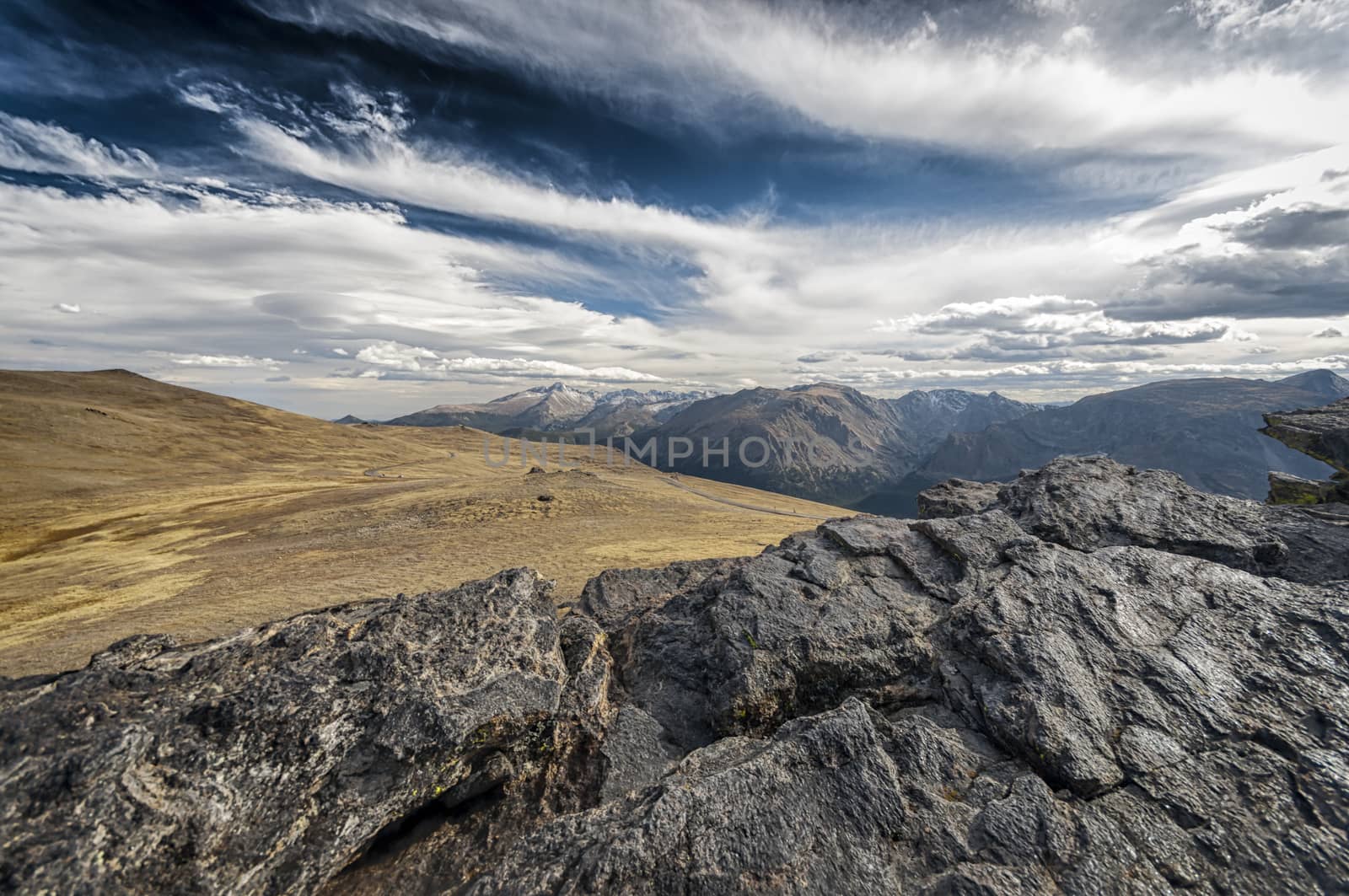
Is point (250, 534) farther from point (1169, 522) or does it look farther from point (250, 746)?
point (1169, 522)

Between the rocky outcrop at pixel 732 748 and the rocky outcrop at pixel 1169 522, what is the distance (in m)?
3.62

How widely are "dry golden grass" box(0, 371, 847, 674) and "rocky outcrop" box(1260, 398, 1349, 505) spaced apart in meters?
32.0

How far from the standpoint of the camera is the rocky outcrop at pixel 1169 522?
50.4ft

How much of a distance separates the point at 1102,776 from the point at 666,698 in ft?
29.0

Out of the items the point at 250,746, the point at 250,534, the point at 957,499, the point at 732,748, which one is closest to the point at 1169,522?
the point at 957,499

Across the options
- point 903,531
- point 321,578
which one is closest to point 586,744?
point 903,531

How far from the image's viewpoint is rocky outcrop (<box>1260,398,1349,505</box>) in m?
21.2

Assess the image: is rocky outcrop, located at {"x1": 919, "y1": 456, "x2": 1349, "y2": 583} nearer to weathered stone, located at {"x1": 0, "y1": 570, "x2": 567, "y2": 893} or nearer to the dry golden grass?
weathered stone, located at {"x1": 0, "y1": 570, "x2": 567, "y2": 893}

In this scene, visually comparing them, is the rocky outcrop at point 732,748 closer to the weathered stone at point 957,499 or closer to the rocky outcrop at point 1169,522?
the rocky outcrop at point 1169,522

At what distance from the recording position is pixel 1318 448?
72.7 feet

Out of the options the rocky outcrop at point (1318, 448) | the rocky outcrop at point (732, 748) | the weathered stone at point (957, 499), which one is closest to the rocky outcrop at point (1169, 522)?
the rocky outcrop at point (732, 748)

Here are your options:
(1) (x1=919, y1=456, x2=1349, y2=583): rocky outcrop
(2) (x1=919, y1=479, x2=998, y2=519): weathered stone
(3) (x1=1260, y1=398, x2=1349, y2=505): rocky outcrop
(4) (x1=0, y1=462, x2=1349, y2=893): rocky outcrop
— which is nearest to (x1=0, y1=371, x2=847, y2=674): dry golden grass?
(2) (x1=919, y1=479, x2=998, y2=519): weathered stone

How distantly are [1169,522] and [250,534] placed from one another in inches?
2629

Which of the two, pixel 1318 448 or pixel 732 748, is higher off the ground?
pixel 1318 448
